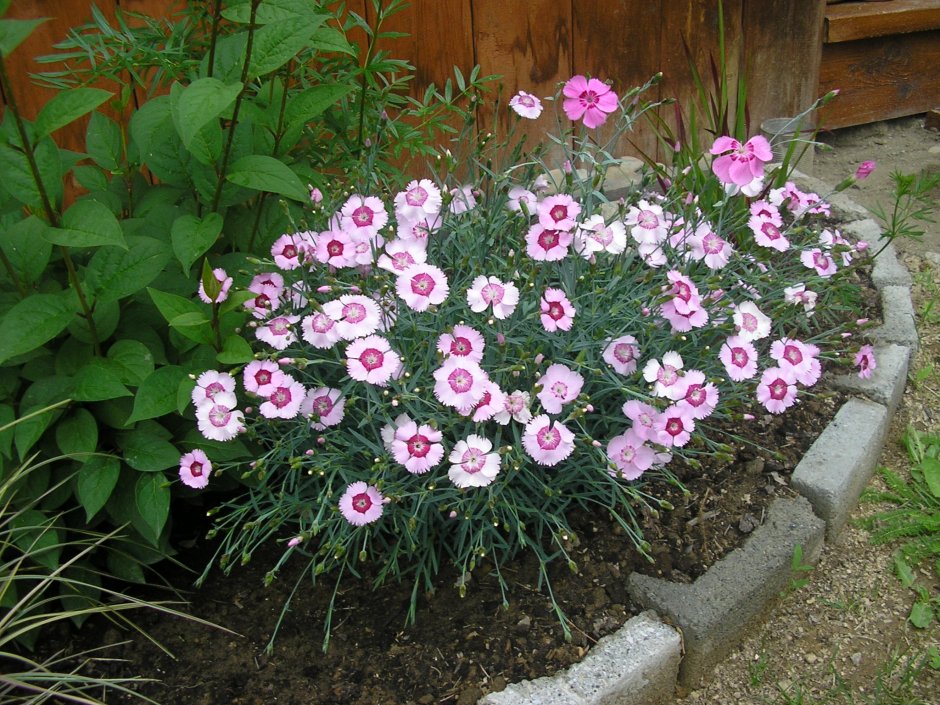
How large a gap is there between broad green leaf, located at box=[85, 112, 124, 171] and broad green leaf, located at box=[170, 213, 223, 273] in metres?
0.28

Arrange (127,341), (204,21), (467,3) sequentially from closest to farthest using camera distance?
(127,341)
(204,21)
(467,3)

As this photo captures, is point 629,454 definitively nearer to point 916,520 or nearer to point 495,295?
point 495,295

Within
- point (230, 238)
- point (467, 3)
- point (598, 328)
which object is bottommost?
point (598, 328)

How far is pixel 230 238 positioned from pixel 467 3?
166 centimetres

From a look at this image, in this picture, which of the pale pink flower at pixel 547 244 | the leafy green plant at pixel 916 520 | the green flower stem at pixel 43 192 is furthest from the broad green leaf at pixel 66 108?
the leafy green plant at pixel 916 520

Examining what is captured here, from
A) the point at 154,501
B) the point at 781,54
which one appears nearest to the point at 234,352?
the point at 154,501

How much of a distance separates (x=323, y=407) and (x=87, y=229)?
1.71 feet

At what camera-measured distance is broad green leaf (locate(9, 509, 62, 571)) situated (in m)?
1.71

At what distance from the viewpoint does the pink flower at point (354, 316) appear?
1654 mm

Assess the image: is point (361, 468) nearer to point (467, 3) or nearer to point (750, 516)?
point (750, 516)

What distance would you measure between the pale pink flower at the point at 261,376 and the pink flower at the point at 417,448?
260 millimetres

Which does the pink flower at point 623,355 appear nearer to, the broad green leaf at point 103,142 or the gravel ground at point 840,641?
the gravel ground at point 840,641

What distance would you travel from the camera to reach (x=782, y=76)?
4102mm

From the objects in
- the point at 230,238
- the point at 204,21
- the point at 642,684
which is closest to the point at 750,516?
the point at 642,684
